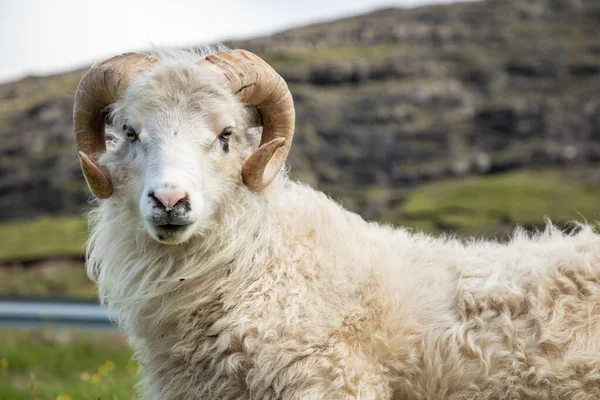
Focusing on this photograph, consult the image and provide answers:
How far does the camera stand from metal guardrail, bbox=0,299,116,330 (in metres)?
28.6

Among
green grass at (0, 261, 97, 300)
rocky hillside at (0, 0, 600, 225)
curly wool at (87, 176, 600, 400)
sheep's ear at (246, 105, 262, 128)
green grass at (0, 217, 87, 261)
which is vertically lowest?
rocky hillside at (0, 0, 600, 225)

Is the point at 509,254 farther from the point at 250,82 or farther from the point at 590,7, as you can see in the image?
the point at 590,7

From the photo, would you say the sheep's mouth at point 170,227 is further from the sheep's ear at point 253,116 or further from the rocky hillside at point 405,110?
the rocky hillside at point 405,110

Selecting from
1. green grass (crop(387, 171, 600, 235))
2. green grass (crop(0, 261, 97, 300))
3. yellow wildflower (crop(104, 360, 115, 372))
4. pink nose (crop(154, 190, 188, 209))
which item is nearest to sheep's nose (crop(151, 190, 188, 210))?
pink nose (crop(154, 190, 188, 209))

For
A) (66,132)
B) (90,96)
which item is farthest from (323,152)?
(90,96)

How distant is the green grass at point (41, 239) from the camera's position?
80.8m

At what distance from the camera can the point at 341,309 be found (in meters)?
6.21

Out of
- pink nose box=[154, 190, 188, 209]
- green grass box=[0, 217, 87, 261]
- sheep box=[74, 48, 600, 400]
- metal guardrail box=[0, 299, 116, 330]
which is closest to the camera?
pink nose box=[154, 190, 188, 209]

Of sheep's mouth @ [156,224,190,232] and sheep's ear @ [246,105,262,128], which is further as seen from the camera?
sheep's ear @ [246,105,262,128]

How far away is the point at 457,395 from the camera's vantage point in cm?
593

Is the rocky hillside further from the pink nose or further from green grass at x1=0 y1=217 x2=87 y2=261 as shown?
the pink nose

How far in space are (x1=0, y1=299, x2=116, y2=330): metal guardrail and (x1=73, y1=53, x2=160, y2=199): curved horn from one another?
18.9m

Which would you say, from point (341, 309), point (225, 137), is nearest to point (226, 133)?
point (225, 137)

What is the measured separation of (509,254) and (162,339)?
3174 mm
